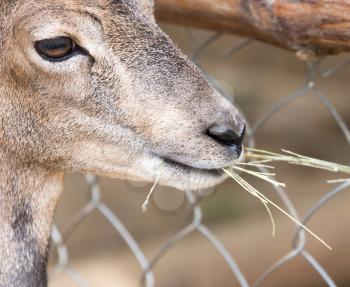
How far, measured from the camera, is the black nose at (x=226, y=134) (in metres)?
1.46

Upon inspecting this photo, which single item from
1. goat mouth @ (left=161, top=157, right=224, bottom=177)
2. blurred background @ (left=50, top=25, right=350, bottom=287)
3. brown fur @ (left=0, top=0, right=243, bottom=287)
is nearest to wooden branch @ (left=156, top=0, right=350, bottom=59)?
brown fur @ (left=0, top=0, right=243, bottom=287)

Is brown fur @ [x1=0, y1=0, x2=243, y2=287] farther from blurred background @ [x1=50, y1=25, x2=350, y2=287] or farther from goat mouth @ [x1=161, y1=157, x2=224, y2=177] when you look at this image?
blurred background @ [x1=50, y1=25, x2=350, y2=287]

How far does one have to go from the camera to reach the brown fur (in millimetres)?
1474

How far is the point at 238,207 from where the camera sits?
3.23 m

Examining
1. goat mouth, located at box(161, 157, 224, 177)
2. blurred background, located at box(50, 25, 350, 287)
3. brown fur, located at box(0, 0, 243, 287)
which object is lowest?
goat mouth, located at box(161, 157, 224, 177)

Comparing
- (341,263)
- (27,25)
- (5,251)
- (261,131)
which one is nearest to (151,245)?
(261,131)

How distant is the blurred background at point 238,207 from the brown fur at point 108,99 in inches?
45.9

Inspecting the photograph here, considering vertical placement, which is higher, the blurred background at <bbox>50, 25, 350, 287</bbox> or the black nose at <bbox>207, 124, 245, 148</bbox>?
the blurred background at <bbox>50, 25, 350, 287</bbox>

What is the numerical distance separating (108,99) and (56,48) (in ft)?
0.39

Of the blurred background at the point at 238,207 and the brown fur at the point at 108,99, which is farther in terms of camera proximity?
the blurred background at the point at 238,207

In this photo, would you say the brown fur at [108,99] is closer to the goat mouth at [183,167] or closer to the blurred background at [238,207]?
the goat mouth at [183,167]

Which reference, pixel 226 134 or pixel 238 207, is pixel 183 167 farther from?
pixel 238 207

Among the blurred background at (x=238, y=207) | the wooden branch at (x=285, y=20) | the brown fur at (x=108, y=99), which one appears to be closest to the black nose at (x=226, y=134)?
the brown fur at (x=108, y=99)

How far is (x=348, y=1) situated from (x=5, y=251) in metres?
0.74
